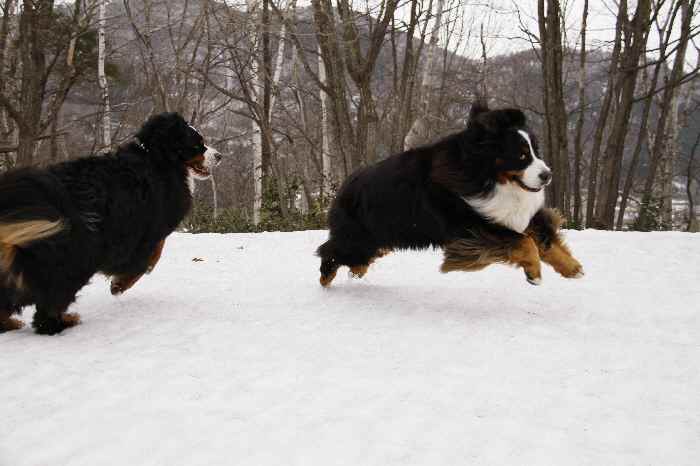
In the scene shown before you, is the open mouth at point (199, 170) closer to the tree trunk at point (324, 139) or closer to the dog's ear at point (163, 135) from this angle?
the dog's ear at point (163, 135)

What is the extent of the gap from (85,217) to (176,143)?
1147mm

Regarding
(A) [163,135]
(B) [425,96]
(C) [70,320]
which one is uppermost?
(B) [425,96]

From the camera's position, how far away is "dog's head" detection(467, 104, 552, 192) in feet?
12.5

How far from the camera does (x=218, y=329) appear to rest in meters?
3.50

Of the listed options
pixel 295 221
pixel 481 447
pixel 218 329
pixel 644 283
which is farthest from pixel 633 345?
pixel 295 221

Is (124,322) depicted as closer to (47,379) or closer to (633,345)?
(47,379)

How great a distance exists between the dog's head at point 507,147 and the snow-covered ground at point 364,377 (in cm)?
100

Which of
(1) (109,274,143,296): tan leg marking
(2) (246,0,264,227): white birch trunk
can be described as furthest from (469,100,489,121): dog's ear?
(2) (246,0,264,227): white birch trunk

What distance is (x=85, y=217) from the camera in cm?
332

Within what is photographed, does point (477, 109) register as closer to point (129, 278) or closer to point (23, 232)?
point (129, 278)

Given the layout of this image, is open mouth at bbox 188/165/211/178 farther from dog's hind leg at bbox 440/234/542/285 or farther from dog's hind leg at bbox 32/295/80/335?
dog's hind leg at bbox 440/234/542/285

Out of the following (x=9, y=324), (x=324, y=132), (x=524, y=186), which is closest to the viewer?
(x=9, y=324)

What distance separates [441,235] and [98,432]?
281cm

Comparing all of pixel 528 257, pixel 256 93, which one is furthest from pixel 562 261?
pixel 256 93
